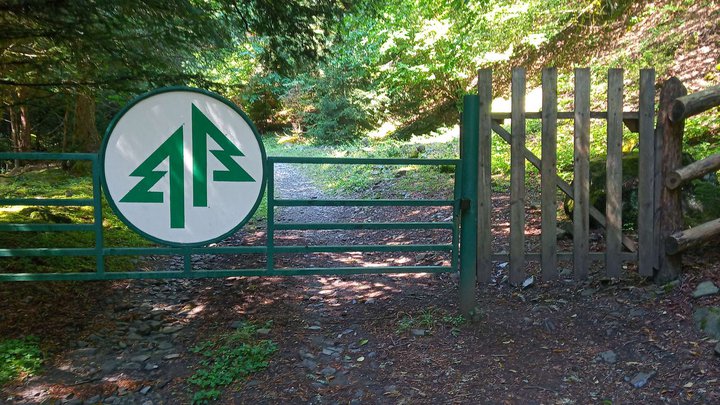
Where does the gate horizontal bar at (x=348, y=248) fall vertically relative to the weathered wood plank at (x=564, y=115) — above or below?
below

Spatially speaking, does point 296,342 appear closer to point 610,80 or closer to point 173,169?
point 173,169

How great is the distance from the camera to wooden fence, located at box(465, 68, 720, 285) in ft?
14.1

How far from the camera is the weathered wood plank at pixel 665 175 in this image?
4.24m

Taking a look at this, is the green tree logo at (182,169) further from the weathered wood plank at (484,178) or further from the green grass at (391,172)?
the green grass at (391,172)

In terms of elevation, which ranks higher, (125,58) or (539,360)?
(125,58)

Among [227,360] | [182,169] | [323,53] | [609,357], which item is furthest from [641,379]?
[323,53]

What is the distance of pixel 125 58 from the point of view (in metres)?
4.80

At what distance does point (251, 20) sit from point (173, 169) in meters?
2.52

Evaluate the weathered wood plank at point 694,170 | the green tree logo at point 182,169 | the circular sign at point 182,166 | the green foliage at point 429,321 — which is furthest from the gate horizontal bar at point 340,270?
the weathered wood plank at point 694,170

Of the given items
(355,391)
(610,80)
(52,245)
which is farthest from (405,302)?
(52,245)

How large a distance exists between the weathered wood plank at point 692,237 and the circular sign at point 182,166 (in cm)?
341

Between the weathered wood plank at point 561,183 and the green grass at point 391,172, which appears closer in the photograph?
the weathered wood plank at point 561,183

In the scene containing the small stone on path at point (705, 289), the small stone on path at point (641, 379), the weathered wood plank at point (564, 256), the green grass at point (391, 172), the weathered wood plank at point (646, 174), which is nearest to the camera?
the small stone on path at point (641, 379)

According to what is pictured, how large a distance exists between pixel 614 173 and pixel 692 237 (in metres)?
0.80
